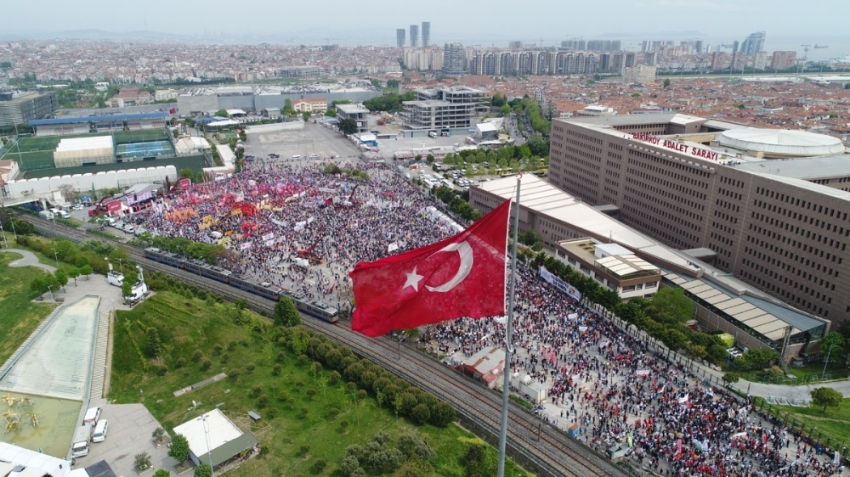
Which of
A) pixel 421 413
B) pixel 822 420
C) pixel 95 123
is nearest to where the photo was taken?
pixel 421 413

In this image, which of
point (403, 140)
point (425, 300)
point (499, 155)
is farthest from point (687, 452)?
point (403, 140)

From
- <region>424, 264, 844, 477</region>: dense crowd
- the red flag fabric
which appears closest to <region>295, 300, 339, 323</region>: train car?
<region>424, 264, 844, 477</region>: dense crowd

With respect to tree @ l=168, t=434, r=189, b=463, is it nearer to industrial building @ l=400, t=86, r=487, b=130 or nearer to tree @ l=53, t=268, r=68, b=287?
tree @ l=53, t=268, r=68, b=287

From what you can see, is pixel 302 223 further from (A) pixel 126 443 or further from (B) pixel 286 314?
(A) pixel 126 443

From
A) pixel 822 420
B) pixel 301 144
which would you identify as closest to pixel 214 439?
pixel 822 420

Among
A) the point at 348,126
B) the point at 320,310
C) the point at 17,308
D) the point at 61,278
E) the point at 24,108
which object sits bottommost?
the point at 320,310

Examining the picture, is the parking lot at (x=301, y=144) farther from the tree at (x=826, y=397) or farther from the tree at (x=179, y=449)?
the tree at (x=826, y=397)

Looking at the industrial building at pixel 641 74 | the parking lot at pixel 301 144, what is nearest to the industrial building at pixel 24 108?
the parking lot at pixel 301 144
